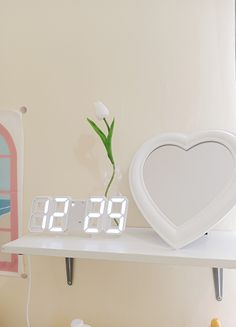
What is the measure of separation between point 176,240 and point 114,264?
0.31 metres

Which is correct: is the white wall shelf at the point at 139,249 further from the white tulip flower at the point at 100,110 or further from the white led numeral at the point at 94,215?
the white tulip flower at the point at 100,110

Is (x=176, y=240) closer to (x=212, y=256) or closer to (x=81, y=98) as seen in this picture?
(x=212, y=256)

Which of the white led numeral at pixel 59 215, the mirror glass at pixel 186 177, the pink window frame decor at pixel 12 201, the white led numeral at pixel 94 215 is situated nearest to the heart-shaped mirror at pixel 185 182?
the mirror glass at pixel 186 177

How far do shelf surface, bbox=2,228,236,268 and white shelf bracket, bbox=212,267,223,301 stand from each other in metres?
0.11

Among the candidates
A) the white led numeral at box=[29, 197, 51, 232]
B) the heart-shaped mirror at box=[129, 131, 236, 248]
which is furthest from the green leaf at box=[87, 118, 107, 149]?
the white led numeral at box=[29, 197, 51, 232]

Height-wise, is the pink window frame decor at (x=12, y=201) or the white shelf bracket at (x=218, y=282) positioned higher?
the pink window frame decor at (x=12, y=201)

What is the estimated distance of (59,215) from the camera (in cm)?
85

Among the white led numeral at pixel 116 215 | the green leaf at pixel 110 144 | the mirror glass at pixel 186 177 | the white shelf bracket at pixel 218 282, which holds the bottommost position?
the white shelf bracket at pixel 218 282

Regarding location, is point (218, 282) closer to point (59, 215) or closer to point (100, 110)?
point (59, 215)

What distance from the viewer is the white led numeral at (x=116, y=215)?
802 mm

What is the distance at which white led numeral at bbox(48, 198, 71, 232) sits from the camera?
2.76 feet

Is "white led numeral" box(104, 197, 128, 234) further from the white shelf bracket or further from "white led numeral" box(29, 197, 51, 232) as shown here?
the white shelf bracket

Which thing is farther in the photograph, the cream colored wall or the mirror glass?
the cream colored wall

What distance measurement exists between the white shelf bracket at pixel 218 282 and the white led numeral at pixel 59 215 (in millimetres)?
449
